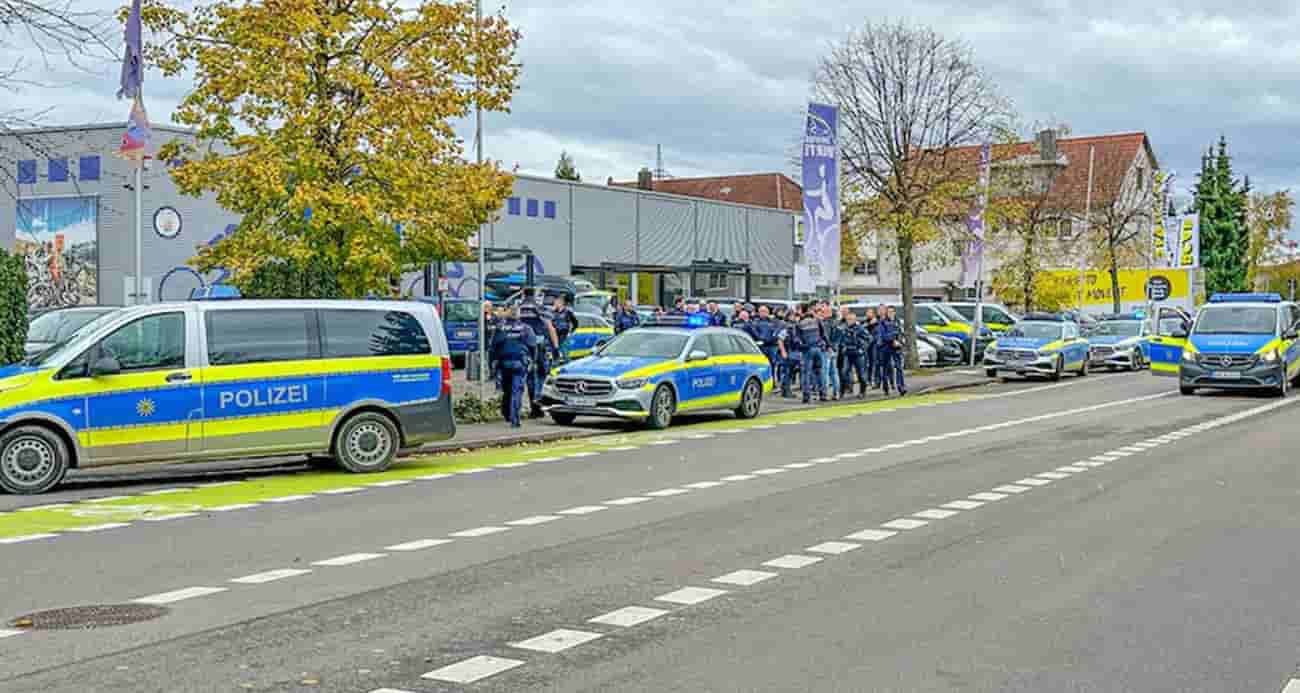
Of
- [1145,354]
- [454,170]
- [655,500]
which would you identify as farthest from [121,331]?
[1145,354]

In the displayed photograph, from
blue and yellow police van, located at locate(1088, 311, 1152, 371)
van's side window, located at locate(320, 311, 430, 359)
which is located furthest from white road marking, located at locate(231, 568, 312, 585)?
blue and yellow police van, located at locate(1088, 311, 1152, 371)

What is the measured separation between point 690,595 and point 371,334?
8090 mm


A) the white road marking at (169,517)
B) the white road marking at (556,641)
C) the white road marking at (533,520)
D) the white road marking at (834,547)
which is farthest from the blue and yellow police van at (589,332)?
the white road marking at (556,641)

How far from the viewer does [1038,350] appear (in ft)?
121

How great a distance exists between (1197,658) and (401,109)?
1469cm

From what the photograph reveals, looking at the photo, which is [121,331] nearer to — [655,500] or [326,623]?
[655,500]

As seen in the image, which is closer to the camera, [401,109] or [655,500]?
[655,500]

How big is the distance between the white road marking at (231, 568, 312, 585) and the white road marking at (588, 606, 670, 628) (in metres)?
2.33

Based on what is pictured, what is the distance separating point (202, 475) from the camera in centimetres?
1538

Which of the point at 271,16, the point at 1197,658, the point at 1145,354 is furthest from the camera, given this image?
the point at 1145,354

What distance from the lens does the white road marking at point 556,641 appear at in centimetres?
696

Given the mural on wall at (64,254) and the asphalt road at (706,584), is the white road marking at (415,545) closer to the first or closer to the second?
the asphalt road at (706,584)

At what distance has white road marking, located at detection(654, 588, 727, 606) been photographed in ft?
26.9

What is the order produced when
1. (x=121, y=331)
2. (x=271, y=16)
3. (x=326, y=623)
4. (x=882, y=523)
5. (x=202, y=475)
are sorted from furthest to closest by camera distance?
(x=271, y=16) → (x=202, y=475) → (x=121, y=331) → (x=882, y=523) → (x=326, y=623)
